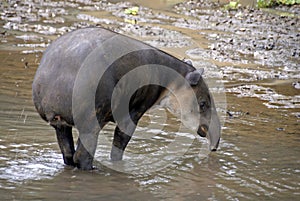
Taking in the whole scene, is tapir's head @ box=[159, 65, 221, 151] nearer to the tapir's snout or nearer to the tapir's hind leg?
the tapir's snout

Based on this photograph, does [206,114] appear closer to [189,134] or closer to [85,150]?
[189,134]

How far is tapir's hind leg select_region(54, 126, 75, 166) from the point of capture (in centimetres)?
676

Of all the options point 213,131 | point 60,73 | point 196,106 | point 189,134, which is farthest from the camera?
point 189,134

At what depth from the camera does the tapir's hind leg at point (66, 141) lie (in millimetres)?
6764

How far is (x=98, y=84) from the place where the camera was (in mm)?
6312

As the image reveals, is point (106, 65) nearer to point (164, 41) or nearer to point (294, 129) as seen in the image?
point (294, 129)

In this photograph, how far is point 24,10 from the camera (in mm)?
19125

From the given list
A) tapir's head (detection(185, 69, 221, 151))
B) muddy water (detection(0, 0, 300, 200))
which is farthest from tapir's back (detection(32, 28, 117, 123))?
tapir's head (detection(185, 69, 221, 151))

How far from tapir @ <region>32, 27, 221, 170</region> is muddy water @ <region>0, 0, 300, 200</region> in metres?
0.46

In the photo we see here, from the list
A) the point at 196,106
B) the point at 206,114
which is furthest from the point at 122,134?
the point at 206,114

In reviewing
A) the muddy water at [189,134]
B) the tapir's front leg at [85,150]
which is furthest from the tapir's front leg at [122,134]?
the tapir's front leg at [85,150]

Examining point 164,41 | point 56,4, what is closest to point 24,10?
point 56,4

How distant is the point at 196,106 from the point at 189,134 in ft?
3.97

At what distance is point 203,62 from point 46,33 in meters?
4.49
